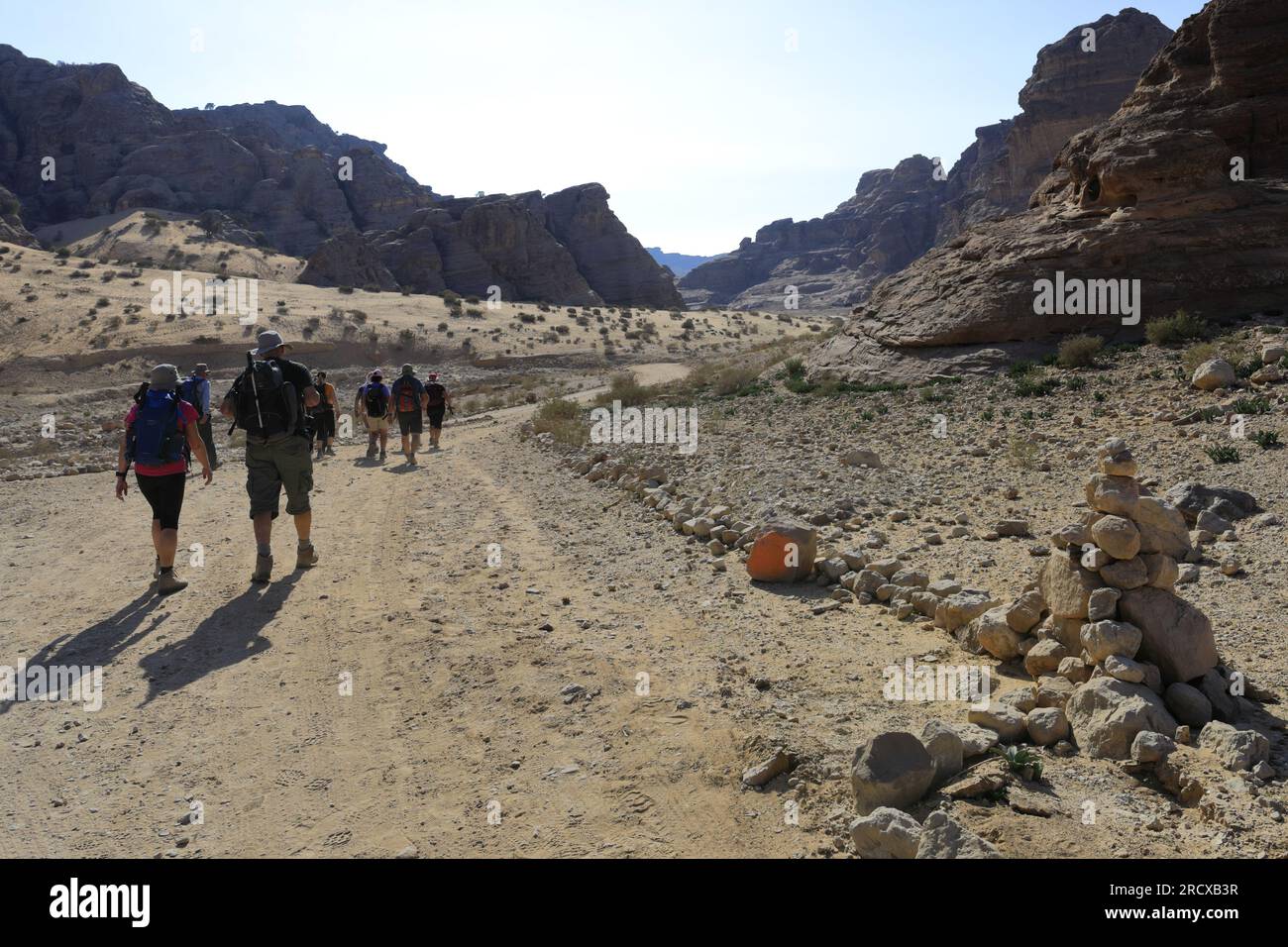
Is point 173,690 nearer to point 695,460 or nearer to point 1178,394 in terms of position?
point 695,460

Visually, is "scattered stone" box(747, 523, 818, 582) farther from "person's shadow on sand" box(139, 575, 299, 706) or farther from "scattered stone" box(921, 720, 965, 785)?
"person's shadow on sand" box(139, 575, 299, 706)

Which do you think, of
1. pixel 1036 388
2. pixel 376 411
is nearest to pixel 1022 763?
pixel 1036 388

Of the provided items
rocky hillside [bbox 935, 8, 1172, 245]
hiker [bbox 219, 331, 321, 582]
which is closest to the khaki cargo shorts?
hiker [bbox 219, 331, 321, 582]

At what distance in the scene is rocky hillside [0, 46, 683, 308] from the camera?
69.1 metres

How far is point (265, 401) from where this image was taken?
703 centimetres

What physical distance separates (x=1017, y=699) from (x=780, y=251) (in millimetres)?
162326

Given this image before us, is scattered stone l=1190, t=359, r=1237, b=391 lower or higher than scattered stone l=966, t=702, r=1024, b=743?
higher

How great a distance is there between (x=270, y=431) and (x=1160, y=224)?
17.0m

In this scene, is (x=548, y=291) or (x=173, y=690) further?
(x=548, y=291)

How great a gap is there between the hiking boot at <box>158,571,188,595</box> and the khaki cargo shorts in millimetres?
827
